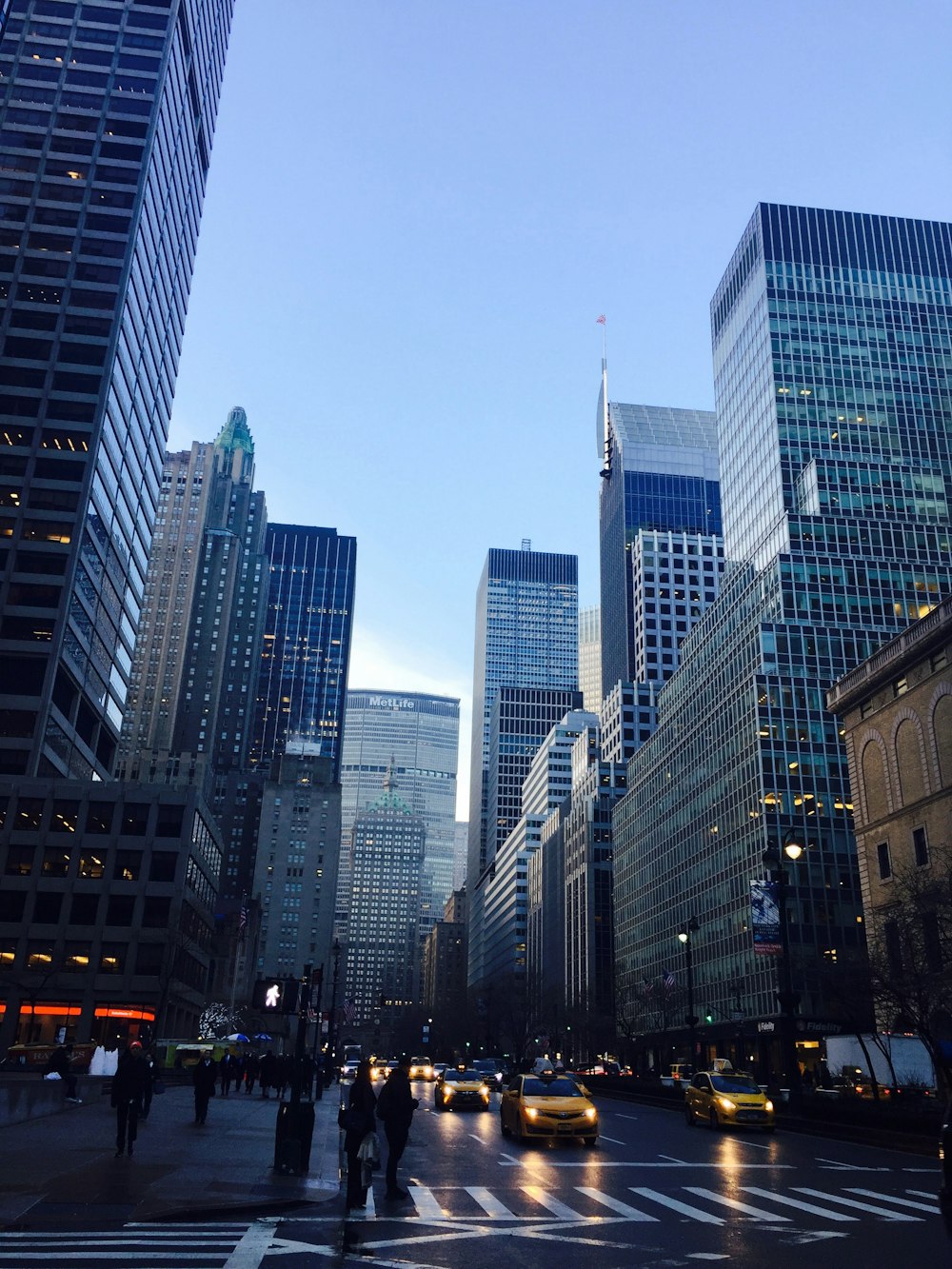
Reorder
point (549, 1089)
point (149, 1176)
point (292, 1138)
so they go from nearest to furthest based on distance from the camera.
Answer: point (149, 1176)
point (292, 1138)
point (549, 1089)

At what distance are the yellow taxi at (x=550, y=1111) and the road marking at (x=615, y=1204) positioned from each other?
27.4 ft

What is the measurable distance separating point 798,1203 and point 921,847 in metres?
48.0

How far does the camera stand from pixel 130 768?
184750 mm

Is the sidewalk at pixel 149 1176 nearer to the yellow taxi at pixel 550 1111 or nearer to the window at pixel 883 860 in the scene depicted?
the yellow taxi at pixel 550 1111

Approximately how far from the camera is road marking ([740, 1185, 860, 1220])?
15.1 m

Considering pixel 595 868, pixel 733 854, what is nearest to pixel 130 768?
pixel 595 868

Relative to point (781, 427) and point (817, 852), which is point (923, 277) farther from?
point (817, 852)

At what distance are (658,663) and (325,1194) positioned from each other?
16583 cm

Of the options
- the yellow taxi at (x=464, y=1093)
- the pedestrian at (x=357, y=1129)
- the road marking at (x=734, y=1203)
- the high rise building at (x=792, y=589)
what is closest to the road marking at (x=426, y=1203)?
the pedestrian at (x=357, y=1129)

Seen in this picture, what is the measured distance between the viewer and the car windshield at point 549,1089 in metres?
27.8

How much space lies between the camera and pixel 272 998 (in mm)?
20562

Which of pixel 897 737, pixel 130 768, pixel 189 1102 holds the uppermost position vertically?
pixel 130 768

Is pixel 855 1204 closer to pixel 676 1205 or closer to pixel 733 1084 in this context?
pixel 676 1205

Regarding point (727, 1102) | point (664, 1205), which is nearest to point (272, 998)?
point (664, 1205)
